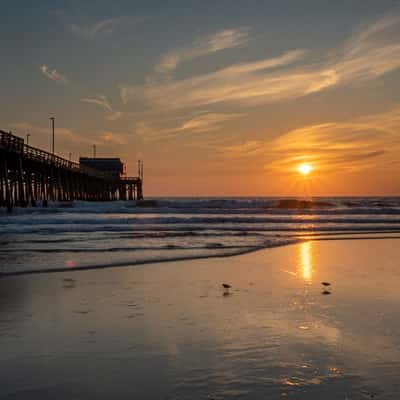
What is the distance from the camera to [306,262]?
9.84 metres

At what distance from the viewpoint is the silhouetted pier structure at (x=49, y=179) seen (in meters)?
32.5

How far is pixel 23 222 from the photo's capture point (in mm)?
23641

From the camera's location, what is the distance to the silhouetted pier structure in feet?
107

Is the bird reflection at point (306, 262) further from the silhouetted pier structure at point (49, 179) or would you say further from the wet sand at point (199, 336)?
the silhouetted pier structure at point (49, 179)

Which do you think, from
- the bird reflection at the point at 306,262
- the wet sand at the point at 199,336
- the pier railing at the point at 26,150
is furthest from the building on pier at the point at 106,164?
the wet sand at the point at 199,336

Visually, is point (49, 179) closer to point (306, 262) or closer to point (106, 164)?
point (106, 164)

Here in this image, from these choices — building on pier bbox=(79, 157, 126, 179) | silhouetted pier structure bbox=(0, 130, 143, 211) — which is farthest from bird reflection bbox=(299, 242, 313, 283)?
building on pier bbox=(79, 157, 126, 179)

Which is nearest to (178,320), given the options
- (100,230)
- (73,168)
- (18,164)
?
(100,230)

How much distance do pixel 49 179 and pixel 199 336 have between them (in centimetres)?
4623

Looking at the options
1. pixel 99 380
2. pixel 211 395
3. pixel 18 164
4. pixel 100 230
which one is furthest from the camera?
pixel 18 164

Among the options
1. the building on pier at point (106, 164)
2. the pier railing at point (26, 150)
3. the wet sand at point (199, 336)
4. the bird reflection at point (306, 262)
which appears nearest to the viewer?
the wet sand at point (199, 336)

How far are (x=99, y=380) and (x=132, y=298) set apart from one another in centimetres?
281

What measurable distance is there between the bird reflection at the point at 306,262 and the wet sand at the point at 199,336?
109mm

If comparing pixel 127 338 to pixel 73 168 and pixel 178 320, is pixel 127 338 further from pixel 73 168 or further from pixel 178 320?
pixel 73 168
